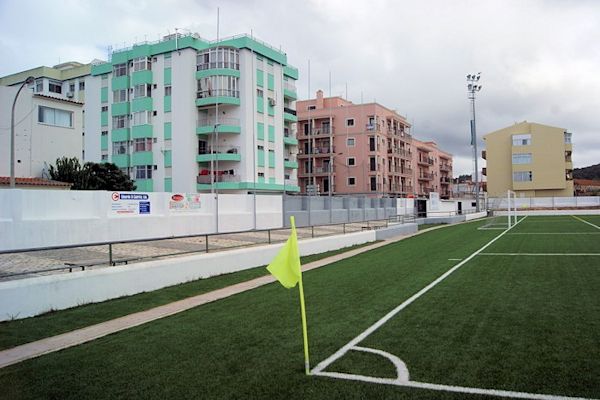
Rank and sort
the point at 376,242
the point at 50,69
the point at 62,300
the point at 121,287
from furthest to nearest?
the point at 50,69, the point at 376,242, the point at 121,287, the point at 62,300

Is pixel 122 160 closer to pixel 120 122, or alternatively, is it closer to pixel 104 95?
pixel 120 122

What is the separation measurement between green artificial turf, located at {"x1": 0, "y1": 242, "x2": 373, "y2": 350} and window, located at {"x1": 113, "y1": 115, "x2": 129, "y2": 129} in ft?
145

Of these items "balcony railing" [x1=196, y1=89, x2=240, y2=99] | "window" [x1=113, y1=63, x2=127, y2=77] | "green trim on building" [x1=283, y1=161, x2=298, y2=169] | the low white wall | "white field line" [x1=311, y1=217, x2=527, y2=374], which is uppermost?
"window" [x1=113, y1=63, x2=127, y2=77]

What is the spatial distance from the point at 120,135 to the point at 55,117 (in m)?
16.2

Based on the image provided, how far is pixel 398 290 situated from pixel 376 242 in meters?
16.1

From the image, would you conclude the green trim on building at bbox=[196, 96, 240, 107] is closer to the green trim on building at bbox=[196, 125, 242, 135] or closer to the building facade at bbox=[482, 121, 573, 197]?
the green trim on building at bbox=[196, 125, 242, 135]

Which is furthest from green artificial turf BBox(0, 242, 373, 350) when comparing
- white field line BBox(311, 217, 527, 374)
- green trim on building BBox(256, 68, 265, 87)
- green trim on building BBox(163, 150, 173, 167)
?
green trim on building BBox(256, 68, 265, 87)

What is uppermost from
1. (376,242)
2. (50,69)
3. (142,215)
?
(50,69)

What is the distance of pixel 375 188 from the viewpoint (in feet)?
229

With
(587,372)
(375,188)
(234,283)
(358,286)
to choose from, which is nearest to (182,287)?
(234,283)

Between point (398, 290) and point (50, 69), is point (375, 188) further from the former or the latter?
point (398, 290)

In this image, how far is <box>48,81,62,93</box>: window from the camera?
6281 cm

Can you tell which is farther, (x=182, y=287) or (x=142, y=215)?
(x=142, y=215)

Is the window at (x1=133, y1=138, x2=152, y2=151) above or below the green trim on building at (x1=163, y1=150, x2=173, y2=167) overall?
above
